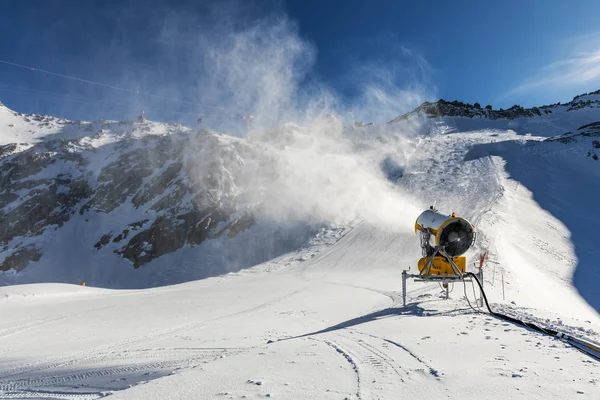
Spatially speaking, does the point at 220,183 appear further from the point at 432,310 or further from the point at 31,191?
the point at 432,310

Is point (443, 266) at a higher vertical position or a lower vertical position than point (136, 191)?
lower

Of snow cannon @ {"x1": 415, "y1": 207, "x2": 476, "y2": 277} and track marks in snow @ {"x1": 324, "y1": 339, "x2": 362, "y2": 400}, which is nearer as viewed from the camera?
track marks in snow @ {"x1": 324, "y1": 339, "x2": 362, "y2": 400}

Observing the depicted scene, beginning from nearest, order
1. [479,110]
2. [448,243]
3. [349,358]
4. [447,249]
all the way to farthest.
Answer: [349,358] → [448,243] → [447,249] → [479,110]

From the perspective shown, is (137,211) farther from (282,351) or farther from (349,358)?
(349,358)

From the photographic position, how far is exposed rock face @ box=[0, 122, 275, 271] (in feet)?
173

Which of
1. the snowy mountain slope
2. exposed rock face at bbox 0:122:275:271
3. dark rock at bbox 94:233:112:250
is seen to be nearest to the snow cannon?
the snowy mountain slope

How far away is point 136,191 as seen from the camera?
6494 centimetres

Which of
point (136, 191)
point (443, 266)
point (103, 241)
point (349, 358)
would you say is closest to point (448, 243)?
point (443, 266)

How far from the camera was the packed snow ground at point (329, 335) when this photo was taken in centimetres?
459

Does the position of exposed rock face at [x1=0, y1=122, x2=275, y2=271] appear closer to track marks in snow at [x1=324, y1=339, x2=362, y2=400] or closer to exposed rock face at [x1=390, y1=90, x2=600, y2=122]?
track marks in snow at [x1=324, y1=339, x2=362, y2=400]

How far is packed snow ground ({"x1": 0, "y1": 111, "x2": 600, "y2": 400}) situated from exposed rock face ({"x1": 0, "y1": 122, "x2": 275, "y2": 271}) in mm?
26162

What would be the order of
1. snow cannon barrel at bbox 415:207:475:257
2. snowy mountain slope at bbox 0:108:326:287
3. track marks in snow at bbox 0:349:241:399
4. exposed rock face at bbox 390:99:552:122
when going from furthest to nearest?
exposed rock face at bbox 390:99:552:122, snowy mountain slope at bbox 0:108:326:287, snow cannon barrel at bbox 415:207:475:257, track marks in snow at bbox 0:349:241:399

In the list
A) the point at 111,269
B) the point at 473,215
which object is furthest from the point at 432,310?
the point at 111,269

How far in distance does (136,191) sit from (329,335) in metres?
63.3
